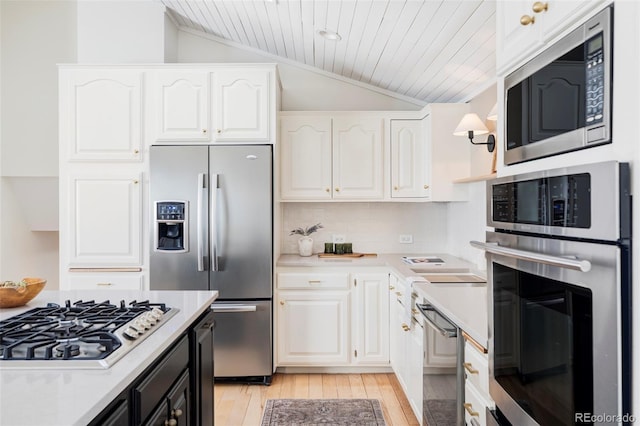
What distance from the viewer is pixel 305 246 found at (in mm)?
3504

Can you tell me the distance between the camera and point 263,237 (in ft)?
9.63

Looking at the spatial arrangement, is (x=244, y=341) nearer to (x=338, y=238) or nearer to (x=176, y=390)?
(x=338, y=238)

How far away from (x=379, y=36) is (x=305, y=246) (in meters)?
1.81

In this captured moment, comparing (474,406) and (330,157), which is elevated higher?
(330,157)

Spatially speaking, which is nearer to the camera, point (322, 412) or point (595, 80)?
point (595, 80)

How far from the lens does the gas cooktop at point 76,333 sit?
1.08 m

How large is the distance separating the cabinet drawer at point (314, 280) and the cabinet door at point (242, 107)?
1101 mm

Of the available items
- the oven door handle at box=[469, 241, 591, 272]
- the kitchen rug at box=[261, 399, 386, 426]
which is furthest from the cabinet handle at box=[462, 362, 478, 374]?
the kitchen rug at box=[261, 399, 386, 426]

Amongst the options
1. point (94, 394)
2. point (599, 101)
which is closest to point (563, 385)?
point (599, 101)

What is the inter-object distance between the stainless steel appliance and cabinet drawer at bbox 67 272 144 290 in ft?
8.75

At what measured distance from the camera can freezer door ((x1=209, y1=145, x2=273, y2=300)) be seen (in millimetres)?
2910

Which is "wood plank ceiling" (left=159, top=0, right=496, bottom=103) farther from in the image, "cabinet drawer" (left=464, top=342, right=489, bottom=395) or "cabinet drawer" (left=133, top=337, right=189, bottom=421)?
"cabinet drawer" (left=133, top=337, right=189, bottom=421)

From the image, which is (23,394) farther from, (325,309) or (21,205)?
(21,205)

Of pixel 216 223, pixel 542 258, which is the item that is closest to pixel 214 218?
pixel 216 223
